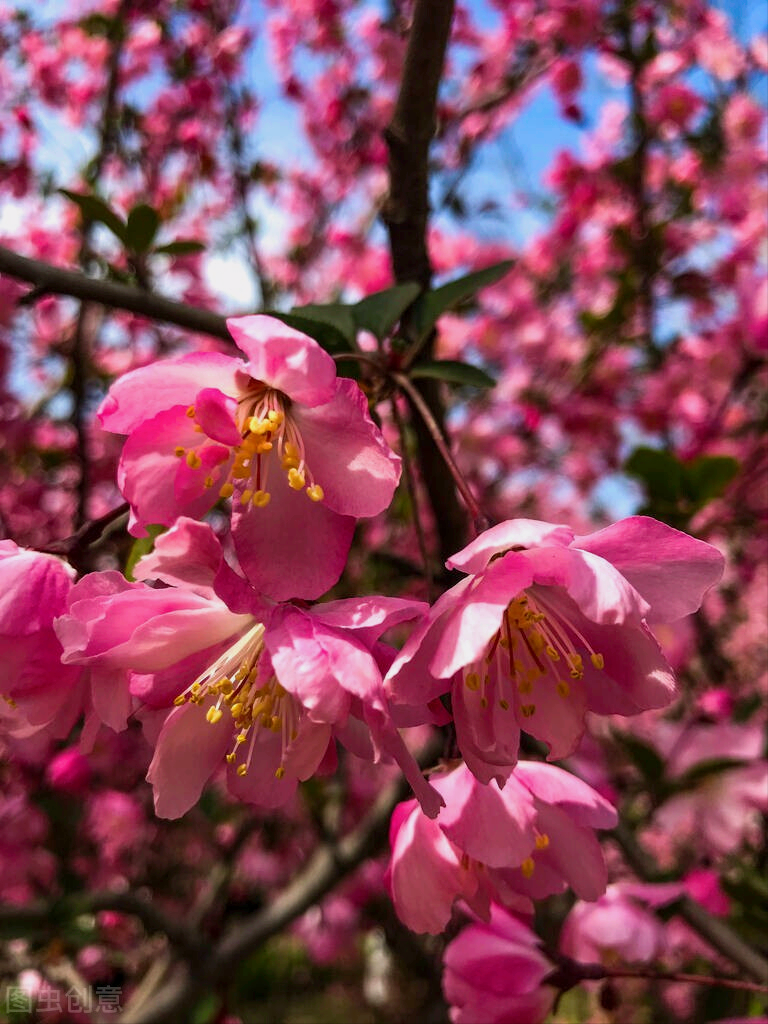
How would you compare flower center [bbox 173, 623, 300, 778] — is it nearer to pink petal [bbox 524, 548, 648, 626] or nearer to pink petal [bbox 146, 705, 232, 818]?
pink petal [bbox 146, 705, 232, 818]

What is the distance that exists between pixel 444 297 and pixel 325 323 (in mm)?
159

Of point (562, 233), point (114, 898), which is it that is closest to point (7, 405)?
point (114, 898)

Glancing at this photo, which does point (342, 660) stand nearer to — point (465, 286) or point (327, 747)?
point (327, 747)

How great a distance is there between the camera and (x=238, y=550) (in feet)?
1.96

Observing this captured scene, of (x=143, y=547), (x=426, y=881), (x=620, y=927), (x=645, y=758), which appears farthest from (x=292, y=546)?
(x=645, y=758)

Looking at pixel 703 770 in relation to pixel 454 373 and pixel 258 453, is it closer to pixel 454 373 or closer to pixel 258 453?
pixel 454 373

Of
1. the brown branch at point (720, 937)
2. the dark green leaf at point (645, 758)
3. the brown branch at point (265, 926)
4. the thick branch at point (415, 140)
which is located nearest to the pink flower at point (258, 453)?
the thick branch at point (415, 140)

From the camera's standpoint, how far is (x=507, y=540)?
522mm

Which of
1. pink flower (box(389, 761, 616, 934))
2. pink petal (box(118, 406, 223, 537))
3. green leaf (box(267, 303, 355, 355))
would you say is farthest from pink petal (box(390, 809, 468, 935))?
green leaf (box(267, 303, 355, 355))

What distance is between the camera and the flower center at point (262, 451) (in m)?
0.61

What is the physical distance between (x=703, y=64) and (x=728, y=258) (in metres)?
1.18

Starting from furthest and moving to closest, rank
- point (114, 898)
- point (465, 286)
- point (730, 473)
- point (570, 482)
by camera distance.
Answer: point (570, 482) → point (114, 898) → point (730, 473) → point (465, 286)

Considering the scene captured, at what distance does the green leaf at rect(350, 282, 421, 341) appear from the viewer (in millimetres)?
812

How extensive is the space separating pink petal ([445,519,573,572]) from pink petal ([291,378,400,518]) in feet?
0.27
